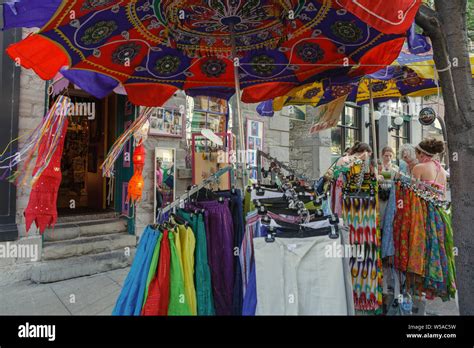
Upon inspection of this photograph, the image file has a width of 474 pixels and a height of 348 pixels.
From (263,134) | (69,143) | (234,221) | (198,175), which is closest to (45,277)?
(198,175)

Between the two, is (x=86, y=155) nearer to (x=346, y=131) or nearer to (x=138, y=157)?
(x=138, y=157)

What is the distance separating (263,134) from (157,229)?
6.79 m

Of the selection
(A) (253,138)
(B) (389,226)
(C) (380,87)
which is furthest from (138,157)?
(C) (380,87)

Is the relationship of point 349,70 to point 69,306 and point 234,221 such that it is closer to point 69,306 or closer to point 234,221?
point 234,221

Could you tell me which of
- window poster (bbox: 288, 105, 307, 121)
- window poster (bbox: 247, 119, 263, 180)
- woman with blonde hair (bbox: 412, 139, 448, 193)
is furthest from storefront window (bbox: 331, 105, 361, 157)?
woman with blonde hair (bbox: 412, 139, 448, 193)

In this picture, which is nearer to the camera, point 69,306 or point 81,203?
point 69,306

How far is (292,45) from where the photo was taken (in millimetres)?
3670

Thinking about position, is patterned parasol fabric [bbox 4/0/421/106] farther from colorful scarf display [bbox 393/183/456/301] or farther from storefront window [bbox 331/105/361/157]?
storefront window [bbox 331/105/361/157]

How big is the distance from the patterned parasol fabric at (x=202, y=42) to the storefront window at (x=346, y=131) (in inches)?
337

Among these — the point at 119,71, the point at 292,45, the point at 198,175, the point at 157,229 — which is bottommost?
the point at 157,229

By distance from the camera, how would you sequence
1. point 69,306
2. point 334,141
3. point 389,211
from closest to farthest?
point 389,211
point 69,306
point 334,141

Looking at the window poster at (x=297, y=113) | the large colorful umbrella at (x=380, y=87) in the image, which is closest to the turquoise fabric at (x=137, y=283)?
the large colorful umbrella at (x=380, y=87)

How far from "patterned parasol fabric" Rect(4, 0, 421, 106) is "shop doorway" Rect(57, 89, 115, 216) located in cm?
498

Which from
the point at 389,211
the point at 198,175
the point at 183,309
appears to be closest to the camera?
the point at 183,309
